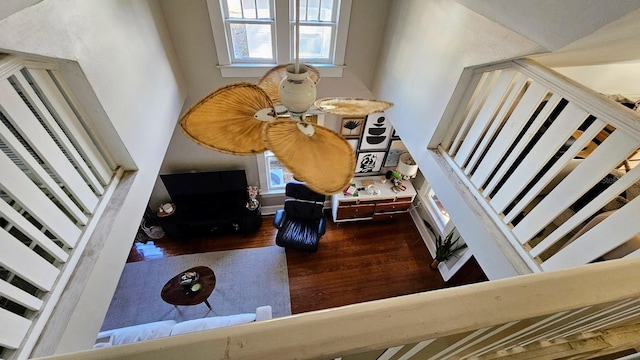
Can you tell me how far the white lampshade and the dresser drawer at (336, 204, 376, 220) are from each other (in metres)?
0.66

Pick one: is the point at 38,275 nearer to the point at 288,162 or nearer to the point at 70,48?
the point at 70,48

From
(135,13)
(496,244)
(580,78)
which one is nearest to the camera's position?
(496,244)

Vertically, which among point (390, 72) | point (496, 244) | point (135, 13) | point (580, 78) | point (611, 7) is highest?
point (611, 7)

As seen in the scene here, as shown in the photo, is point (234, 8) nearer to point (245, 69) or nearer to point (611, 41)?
point (245, 69)

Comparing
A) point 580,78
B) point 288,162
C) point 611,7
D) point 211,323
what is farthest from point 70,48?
point 580,78

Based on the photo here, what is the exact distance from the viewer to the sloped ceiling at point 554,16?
3.15 feet

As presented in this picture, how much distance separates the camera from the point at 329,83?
3223 millimetres

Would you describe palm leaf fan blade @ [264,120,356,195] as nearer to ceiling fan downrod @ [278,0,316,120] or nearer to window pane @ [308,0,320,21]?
ceiling fan downrod @ [278,0,316,120]

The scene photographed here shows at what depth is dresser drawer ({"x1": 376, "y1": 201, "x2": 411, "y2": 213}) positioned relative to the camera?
412 cm

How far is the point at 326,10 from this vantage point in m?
2.78

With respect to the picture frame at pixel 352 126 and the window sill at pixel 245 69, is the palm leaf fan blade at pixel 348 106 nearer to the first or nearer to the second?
the window sill at pixel 245 69

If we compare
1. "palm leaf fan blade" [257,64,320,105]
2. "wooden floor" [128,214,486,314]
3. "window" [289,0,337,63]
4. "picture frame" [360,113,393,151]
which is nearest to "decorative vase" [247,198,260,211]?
"wooden floor" [128,214,486,314]

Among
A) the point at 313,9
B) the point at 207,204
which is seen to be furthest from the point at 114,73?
Result: the point at 207,204

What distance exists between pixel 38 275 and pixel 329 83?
2854 millimetres
